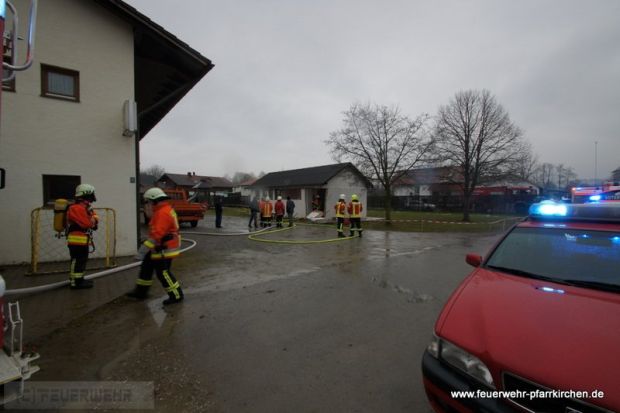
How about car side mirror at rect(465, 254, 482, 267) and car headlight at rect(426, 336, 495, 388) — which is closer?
car headlight at rect(426, 336, 495, 388)

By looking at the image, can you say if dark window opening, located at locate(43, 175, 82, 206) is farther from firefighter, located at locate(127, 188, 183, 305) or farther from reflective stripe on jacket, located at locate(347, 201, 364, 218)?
reflective stripe on jacket, located at locate(347, 201, 364, 218)

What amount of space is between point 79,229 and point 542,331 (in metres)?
6.56

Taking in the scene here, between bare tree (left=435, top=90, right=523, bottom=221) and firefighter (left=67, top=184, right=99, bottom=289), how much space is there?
2455cm

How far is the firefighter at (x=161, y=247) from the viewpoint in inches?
194

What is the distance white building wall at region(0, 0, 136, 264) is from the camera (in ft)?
24.5

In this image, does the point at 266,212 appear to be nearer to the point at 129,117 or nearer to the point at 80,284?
the point at 129,117

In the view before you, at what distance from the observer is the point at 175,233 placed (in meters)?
5.12

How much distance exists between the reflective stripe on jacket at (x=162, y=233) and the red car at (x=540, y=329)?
409 centimetres

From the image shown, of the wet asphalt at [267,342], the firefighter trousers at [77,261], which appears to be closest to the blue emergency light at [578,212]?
the wet asphalt at [267,342]

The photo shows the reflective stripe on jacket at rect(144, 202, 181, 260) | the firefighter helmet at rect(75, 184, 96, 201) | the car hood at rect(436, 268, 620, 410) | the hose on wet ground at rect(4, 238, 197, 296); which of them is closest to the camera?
the car hood at rect(436, 268, 620, 410)

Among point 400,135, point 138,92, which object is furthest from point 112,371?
point 400,135

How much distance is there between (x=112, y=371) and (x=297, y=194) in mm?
24843

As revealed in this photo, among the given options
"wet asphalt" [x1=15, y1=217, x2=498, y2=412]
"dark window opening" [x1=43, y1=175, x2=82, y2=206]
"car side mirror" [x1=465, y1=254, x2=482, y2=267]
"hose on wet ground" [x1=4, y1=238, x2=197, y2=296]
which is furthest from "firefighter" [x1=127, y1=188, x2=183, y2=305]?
"dark window opening" [x1=43, y1=175, x2=82, y2=206]

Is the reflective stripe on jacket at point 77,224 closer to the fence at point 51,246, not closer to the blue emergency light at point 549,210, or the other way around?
the fence at point 51,246
